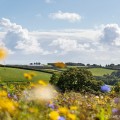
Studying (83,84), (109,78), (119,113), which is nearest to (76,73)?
(83,84)

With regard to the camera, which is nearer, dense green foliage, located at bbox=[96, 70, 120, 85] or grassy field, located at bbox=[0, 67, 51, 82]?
grassy field, located at bbox=[0, 67, 51, 82]

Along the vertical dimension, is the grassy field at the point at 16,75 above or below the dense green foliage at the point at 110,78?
above

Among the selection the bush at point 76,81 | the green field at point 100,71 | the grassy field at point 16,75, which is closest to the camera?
the bush at point 76,81

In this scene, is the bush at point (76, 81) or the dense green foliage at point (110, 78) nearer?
the bush at point (76, 81)

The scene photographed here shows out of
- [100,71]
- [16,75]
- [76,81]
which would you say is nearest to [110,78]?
[100,71]

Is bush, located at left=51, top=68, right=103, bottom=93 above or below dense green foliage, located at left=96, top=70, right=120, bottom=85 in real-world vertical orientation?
above

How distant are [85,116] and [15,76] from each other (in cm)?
8209

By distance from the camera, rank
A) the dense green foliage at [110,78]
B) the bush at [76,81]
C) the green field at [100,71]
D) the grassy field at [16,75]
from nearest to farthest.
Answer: the bush at [76,81] → the grassy field at [16,75] → the dense green foliage at [110,78] → the green field at [100,71]

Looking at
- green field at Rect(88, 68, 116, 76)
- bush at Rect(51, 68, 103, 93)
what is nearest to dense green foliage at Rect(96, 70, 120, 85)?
green field at Rect(88, 68, 116, 76)

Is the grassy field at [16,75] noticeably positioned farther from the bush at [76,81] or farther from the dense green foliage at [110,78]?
the bush at [76,81]

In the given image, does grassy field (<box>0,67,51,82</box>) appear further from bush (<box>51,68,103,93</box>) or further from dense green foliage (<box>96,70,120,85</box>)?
bush (<box>51,68,103,93</box>)

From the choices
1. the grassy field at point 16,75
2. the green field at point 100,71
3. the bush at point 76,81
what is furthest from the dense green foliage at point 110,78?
the bush at point 76,81

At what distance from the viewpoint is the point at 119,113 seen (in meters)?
6.09

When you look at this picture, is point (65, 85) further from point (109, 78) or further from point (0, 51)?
point (109, 78)
